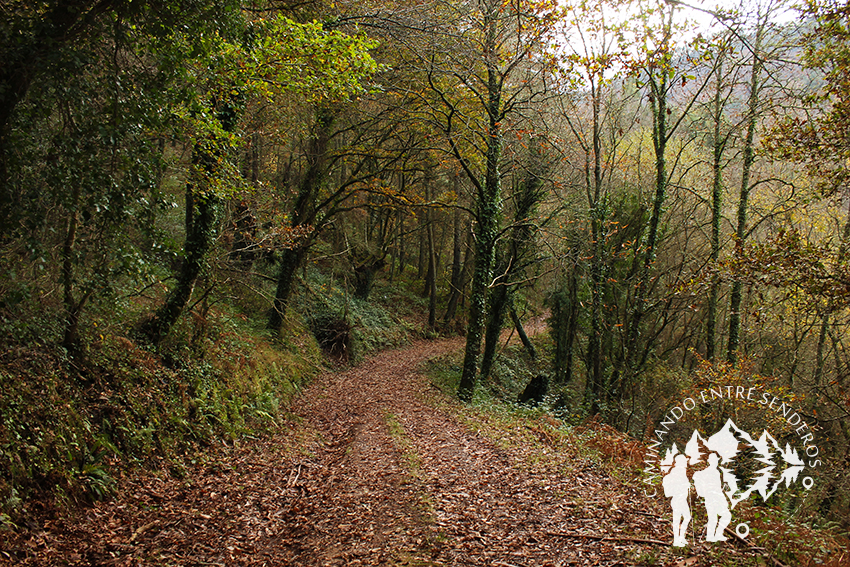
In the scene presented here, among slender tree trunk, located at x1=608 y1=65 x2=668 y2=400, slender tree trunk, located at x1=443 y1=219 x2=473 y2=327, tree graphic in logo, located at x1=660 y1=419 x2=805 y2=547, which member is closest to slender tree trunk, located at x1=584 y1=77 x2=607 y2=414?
slender tree trunk, located at x1=608 y1=65 x2=668 y2=400

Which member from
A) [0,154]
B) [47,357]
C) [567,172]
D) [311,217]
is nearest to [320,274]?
[311,217]

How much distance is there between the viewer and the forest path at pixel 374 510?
4.42 m

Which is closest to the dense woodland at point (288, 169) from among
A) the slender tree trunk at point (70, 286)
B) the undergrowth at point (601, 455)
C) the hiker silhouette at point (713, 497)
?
the slender tree trunk at point (70, 286)

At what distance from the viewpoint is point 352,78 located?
794 centimetres

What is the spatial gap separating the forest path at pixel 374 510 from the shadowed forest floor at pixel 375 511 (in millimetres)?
19

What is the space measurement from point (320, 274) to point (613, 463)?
14957 millimetres

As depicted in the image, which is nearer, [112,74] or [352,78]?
[112,74]

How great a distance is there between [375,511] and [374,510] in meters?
0.04

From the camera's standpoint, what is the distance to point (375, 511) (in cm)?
575

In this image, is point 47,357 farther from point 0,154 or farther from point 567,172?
point 567,172

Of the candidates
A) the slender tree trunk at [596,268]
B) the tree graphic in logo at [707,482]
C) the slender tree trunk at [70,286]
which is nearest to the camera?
the tree graphic in logo at [707,482]

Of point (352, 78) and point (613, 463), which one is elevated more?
point (352, 78)

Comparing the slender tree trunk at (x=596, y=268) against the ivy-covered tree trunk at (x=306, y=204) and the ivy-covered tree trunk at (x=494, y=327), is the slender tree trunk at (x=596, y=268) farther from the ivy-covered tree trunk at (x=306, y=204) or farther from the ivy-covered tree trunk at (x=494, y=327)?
the ivy-covered tree trunk at (x=306, y=204)

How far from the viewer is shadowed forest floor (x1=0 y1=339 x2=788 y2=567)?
4348 millimetres
